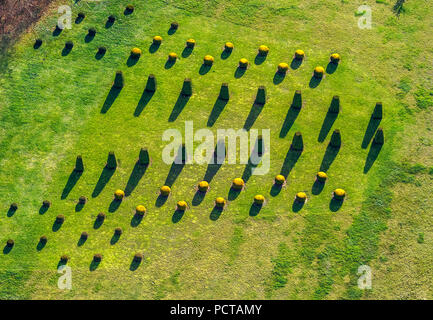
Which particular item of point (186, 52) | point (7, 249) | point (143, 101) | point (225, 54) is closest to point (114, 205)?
point (7, 249)

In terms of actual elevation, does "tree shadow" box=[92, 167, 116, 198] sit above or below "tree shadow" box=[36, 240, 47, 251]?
above

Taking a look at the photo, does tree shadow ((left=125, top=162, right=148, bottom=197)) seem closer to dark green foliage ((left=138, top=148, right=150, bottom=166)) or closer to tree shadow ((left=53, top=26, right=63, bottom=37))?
dark green foliage ((left=138, top=148, right=150, bottom=166))

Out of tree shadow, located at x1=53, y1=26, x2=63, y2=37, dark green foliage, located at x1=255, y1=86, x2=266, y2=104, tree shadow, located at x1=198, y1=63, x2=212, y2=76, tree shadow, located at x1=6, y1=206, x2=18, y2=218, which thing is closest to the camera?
tree shadow, located at x1=6, y1=206, x2=18, y2=218

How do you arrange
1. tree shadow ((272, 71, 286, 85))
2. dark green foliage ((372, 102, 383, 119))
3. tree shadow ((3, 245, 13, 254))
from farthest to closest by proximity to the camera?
tree shadow ((272, 71, 286, 85)), dark green foliage ((372, 102, 383, 119)), tree shadow ((3, 245, 13, 254))

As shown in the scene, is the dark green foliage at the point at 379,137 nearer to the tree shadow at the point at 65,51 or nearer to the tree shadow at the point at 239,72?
the tree shadow at the point at 239,72

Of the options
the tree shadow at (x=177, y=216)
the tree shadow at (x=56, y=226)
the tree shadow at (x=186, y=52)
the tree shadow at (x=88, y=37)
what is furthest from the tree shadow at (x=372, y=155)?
the tree shadow at (x=88, y=37)

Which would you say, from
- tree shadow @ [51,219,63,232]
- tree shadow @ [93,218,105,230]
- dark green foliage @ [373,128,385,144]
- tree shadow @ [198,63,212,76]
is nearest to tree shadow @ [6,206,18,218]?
tree shadow @ [51,219,63,232]
